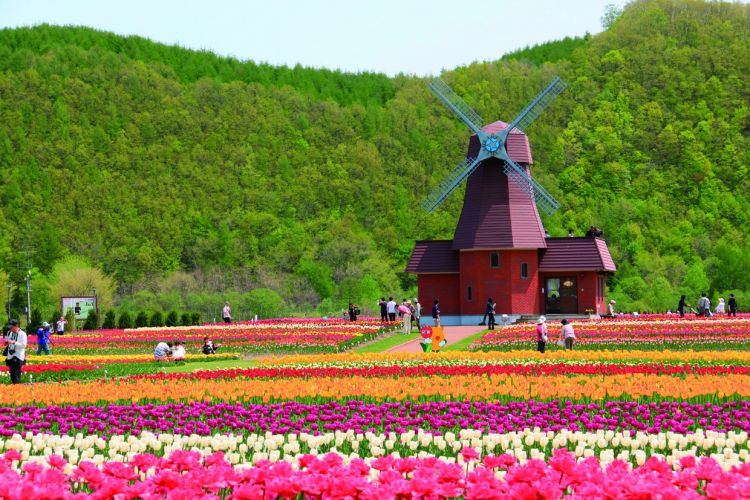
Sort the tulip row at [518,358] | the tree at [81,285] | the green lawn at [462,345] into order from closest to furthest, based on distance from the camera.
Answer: the tulip row at [518,358] < the green lawn at [462,345] < the tree at [81,285]

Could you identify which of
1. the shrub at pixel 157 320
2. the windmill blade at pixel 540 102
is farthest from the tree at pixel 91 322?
the windmill blade at pixel 540 102

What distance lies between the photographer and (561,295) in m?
52.9

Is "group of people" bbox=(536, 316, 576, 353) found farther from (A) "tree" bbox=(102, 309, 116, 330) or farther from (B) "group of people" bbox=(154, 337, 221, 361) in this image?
(A) "tree" bbox=(102, 309, 116, 330)

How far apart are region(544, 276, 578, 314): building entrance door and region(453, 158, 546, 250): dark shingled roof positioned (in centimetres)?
250

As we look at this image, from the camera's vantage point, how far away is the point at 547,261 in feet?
171

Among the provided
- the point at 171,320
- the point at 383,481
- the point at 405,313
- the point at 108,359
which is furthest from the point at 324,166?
the point at 383,481

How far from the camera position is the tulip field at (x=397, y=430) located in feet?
20.8

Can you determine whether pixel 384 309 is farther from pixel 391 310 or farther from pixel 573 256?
pixel 573 256

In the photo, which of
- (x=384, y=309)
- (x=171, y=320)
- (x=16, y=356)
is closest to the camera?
(x=16, y=356)

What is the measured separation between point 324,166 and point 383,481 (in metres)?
120

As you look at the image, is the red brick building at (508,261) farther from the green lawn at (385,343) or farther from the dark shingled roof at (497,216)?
the green lawn at (385,343)

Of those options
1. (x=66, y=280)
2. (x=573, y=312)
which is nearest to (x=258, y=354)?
(x=573, y=312)

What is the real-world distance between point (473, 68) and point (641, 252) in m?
59.2

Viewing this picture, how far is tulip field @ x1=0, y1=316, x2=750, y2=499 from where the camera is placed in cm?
635
